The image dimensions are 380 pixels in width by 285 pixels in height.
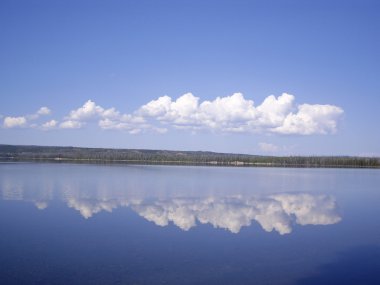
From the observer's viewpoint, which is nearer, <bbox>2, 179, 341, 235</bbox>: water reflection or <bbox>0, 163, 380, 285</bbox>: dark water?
<bbox>0, 163, 380, 285</bbox>: dark water

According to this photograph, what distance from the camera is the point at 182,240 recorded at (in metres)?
10.2

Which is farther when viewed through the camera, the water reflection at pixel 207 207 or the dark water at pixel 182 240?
the water reflection at pixel 207 207

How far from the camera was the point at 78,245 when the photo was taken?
931 cm

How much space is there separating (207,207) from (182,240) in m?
5.66

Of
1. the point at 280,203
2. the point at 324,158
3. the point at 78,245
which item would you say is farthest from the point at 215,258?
the point at 324,158

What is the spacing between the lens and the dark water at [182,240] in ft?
24.1

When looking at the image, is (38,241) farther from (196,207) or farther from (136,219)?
(196,207)

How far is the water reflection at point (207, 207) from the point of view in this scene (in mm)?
12984

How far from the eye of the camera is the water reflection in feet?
42.6

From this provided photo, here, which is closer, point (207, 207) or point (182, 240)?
point (182, 240)

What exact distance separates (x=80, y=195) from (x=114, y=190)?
275cm

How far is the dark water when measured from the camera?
24.1 ft

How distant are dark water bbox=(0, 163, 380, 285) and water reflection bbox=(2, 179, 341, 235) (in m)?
0.04

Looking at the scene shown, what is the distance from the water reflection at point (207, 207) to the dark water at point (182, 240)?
0.13 ft
